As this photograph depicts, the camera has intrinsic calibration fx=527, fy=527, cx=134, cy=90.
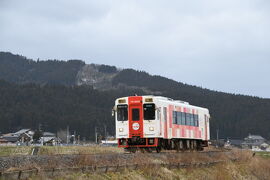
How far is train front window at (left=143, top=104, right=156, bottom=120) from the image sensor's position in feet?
103

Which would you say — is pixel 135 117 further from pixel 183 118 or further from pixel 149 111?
pixel 183 118

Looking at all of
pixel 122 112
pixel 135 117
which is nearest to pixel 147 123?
pixel 135 117

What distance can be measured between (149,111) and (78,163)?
13.0 m

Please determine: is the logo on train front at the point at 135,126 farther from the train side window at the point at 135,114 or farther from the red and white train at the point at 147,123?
the train side window at the point at 135,114

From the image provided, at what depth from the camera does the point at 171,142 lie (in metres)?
33.7

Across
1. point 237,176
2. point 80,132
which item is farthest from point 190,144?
point 80,132

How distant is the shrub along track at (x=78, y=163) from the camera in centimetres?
1551

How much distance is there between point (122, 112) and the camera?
106ft

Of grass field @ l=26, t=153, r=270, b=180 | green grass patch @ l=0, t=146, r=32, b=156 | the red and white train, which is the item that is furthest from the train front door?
green grass patch @ l=0, t=146, r=32, b=156

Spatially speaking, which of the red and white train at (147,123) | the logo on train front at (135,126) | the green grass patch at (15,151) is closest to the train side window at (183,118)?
the red and white train at (147,123)

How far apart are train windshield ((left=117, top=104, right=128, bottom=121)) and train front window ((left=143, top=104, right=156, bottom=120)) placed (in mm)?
1231

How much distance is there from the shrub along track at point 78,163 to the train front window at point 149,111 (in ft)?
15.3

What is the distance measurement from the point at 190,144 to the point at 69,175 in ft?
A: 73.9

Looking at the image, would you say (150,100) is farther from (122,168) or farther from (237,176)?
(122,168)
